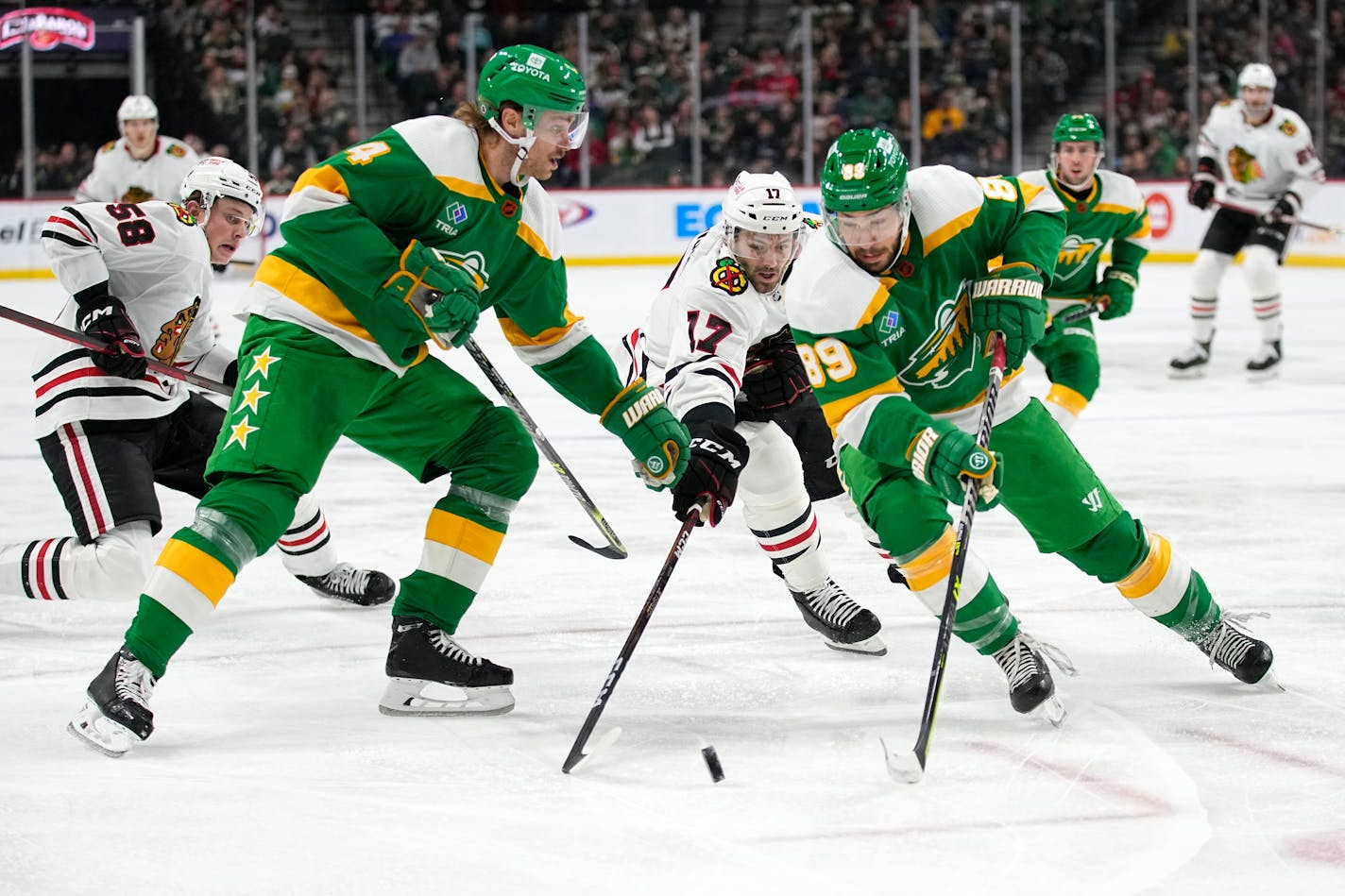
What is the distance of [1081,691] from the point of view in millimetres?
3000

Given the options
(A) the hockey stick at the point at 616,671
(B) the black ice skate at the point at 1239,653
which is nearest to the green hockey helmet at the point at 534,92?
(A) the hockey stick at the point at 616,671

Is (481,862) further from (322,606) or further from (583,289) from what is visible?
(583,289)

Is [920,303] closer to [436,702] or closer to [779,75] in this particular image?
[436,702]

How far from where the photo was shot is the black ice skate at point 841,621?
10.9ft

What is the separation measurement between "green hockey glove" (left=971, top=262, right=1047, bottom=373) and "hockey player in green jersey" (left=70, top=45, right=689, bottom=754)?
0.55 meters

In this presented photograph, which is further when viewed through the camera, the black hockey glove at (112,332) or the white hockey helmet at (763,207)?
the black hockey glove at (112,332)

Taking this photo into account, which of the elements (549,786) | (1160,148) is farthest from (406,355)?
(1160,148)

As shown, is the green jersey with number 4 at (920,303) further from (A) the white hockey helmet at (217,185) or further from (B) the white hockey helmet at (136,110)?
(B) the white hockey helmet at (136,110)

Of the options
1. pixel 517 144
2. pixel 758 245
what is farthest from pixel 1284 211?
pixel 517 144

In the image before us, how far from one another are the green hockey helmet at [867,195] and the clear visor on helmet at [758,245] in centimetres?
36

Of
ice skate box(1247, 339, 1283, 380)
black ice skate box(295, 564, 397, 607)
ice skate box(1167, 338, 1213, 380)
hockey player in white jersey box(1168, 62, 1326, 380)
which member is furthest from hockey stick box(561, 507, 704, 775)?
hockey player in white jersey box(1168, 62, 1326, 380)

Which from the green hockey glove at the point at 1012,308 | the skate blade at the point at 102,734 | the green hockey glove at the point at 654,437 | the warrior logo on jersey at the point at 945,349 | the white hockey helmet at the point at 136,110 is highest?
the green hockey glove at the point at 1012,308

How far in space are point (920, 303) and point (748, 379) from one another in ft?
2.25

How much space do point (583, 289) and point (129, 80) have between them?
3934 mm
